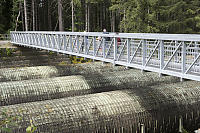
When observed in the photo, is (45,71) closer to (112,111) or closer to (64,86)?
(64,86)

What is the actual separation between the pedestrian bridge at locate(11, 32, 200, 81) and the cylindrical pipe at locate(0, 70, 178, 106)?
5.76ft

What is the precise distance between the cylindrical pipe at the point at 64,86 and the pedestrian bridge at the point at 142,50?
69.2 inches

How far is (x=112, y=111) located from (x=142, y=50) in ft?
9.65

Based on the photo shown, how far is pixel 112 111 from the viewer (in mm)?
12180

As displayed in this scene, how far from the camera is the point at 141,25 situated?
→ 29.3 meters

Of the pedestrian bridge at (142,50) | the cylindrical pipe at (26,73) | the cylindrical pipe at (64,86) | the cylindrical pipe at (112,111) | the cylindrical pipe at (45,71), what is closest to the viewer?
the pedestrian bridge at (142,50)

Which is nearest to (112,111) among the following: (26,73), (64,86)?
(64,86)

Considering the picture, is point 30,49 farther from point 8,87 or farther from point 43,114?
point 43,114

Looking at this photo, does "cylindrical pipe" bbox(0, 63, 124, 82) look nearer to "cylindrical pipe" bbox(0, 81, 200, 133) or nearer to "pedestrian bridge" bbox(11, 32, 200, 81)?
"pedestrian bridge" bbox(11, 32, 200, 81)

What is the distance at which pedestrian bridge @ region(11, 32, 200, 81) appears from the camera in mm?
9117

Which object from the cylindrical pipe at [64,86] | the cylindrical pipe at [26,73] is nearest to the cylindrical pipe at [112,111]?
the cylindrical pipe at [64,86]

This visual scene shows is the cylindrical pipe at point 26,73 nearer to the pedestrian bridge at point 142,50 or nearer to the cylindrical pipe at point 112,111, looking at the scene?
the pedestrian bridge at point 142,50

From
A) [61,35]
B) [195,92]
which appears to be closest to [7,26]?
[61,35]

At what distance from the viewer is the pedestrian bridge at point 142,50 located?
9.12 meters
